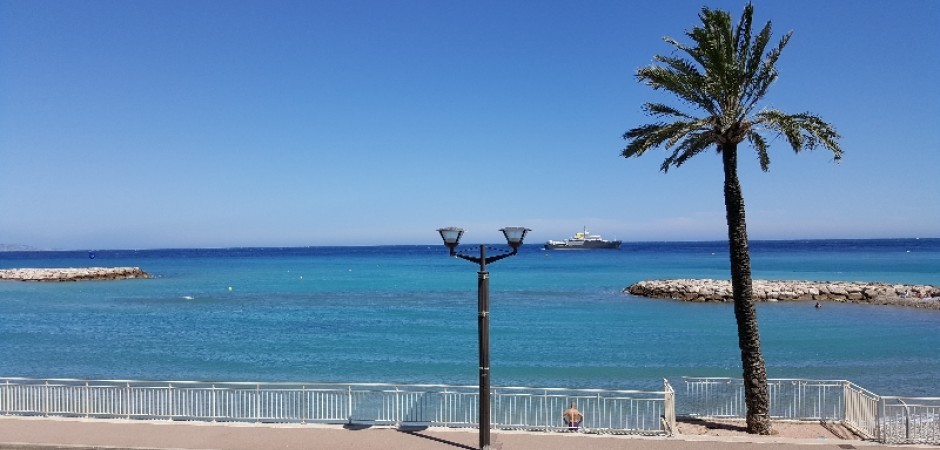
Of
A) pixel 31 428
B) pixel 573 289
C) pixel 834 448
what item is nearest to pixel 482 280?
pixel 834 448

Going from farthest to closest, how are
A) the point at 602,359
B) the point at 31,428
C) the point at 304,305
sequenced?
the point at 304,305
the point at 602,359
the point at 31,428

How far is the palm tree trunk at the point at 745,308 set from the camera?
1528 cm

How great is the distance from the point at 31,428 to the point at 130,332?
2721cm

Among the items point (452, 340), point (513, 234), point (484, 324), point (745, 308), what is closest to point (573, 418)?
point (745, 308)

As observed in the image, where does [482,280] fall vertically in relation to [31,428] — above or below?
above

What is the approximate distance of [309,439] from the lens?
13.6m

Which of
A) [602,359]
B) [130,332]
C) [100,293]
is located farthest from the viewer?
[100,293]

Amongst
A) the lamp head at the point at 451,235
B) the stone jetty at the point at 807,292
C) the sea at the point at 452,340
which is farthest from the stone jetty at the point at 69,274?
the lamp head at the point at 451,235

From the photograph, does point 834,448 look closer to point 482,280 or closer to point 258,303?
point 482,280

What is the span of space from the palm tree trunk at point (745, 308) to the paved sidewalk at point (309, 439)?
4.74 ft

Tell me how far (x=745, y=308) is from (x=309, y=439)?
9.46 meters

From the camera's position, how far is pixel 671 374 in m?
26.8

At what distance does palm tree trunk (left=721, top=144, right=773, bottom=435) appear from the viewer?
50.1ft

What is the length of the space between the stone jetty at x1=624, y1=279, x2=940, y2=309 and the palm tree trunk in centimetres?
4231
